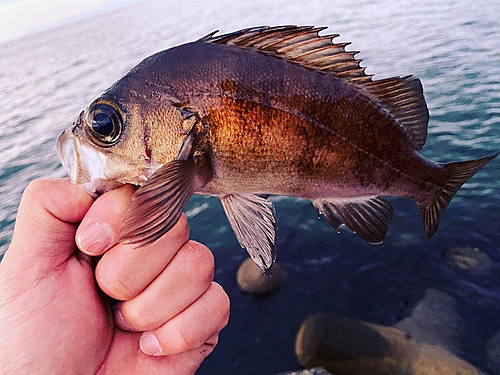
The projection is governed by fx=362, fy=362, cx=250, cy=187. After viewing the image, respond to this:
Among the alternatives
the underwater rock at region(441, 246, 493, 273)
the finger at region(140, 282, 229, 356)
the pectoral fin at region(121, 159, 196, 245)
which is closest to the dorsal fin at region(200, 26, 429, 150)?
the pectoral fin at region(121, 159, 196, 245)

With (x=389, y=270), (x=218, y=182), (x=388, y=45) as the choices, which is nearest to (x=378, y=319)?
(x=389, y=270)

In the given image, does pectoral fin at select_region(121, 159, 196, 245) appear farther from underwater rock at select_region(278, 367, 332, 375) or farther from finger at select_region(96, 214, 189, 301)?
underwater rock at select_region(278, 367, 332, 375)

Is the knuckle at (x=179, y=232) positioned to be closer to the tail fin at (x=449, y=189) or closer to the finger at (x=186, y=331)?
the finger at (x=186, y=331)

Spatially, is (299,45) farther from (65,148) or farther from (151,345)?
(151,345)

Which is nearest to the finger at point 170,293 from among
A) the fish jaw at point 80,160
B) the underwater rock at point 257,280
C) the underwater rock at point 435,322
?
the fish jaw at point 80,160

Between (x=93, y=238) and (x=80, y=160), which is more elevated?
(x=80, y=160)

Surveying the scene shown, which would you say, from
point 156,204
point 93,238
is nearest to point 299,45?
point 156,204
